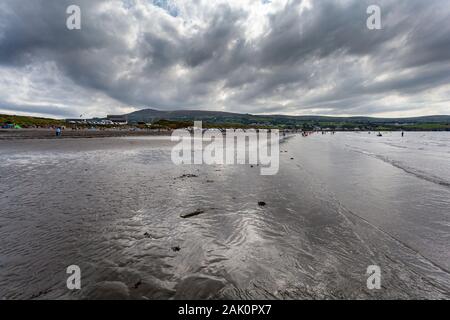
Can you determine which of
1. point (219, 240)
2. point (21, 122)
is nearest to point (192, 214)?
point (219, 240)

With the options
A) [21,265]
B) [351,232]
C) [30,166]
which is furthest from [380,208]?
[30,166]

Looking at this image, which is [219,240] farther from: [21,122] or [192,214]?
[21,122]

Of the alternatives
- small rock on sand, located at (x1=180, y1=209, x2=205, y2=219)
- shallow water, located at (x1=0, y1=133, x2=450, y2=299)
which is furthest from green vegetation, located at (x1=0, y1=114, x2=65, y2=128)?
small rock on sand, located at (x1=180, y1=209, x2=205, y2=219)

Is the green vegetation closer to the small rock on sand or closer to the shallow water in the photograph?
the shallow water

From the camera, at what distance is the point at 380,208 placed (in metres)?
8.77

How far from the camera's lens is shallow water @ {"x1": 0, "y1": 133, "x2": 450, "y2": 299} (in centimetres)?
407

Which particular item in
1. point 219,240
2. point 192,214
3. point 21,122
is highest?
point 21,122

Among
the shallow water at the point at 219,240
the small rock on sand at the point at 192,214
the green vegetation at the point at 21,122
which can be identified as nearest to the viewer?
the shallow water at the point at 219,240

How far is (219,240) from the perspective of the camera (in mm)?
5930

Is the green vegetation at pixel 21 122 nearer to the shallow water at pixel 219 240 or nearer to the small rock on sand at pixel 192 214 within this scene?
the shallow water at pixel 219 240

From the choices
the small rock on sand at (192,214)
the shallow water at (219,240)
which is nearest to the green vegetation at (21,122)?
the shallow water at (219,240)

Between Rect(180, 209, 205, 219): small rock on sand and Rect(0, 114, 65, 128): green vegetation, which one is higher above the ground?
Rect(0, 114, 65, 128): green vegetation

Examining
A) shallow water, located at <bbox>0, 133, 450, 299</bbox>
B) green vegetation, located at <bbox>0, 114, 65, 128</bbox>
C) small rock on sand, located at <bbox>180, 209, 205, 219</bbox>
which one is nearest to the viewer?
shallow water, located at <bbox>0, 133, 450, 299</bbox>

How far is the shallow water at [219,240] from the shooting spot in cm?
407
